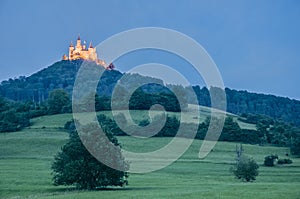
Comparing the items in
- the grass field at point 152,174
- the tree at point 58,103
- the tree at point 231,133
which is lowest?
the grass field at point 152,174

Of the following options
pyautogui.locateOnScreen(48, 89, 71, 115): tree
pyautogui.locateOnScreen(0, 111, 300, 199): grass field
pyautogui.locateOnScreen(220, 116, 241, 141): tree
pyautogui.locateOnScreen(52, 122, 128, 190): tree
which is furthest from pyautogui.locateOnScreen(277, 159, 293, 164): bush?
pyautogui.locateOnScreen(48, 89, 71, 115): tree

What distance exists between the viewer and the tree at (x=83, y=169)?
5275 centimetres

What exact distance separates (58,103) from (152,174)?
272 ft

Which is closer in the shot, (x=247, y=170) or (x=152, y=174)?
(x=247, y=170)

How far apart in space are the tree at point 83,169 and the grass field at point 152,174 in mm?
980

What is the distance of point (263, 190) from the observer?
4641 cm

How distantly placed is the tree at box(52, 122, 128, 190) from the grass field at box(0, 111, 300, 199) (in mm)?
980

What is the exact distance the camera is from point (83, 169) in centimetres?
5256

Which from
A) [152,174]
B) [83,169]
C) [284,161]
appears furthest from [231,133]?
[83,169]

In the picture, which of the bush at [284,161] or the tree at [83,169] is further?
the bush at [284,161]

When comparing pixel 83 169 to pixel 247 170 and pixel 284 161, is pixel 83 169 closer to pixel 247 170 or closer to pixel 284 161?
pixel 247 170

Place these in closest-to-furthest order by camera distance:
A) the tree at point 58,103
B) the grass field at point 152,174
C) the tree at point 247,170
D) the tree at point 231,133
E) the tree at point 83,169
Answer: the grass field at point 152,174
the tree at point 83,169
the tree at point 247,170
the tree at point 231,133
the tree at point 58,103

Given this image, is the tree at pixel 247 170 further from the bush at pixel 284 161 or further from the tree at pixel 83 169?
the bush at pixel 284 161

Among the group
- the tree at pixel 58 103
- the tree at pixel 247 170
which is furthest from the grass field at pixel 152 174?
the tree at pixel 58 103
